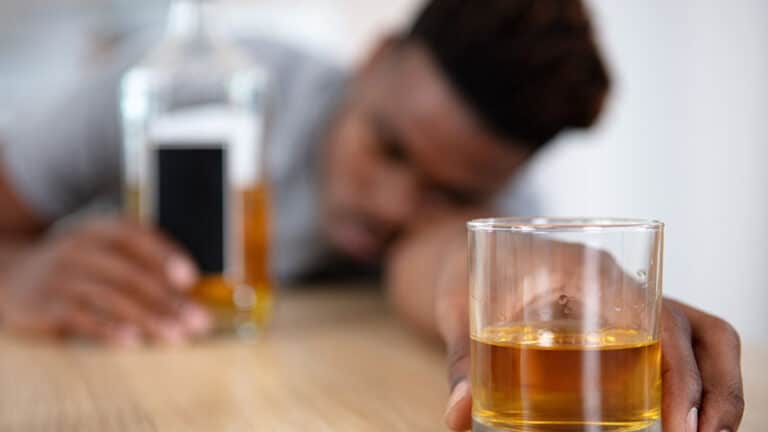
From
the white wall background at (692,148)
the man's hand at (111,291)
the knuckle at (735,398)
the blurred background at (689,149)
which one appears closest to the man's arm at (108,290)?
the man's hand at (111,291)

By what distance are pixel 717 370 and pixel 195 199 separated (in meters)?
0.60

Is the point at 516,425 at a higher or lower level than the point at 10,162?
lower

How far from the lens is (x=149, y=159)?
90 centimetres

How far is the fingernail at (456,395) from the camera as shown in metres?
0.46

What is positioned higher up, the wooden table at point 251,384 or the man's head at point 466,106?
the man's head at point 466,106

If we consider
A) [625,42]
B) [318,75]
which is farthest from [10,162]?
[625,42]

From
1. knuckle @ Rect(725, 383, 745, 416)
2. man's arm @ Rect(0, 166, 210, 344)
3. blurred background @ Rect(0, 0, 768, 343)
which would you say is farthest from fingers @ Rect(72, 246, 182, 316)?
blurred background @ Rect(0, 0, 768, 343)

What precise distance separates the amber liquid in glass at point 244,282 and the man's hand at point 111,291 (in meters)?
0.02

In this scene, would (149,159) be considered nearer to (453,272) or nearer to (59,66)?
(453,272)

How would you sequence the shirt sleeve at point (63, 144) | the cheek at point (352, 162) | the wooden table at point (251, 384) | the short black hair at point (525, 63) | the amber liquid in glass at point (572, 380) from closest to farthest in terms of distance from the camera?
the amber liquid in glass at point (572, 380) → the wooden table at point (251, 384) → the short black hair at point (525, 63) → the cheek at point (352, 162) → the shirt sleeve at point (63, 144)

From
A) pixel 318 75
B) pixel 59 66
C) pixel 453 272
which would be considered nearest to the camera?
pixel 453 272

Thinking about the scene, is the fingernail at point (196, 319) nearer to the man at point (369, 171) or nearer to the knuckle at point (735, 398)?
the man at point (369, 171)

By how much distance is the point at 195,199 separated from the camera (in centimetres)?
91

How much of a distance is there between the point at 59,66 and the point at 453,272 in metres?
3.02
